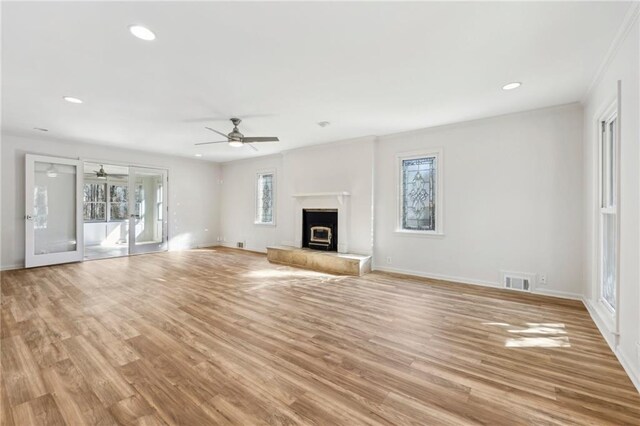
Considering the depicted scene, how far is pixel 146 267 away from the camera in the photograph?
18.7 ft

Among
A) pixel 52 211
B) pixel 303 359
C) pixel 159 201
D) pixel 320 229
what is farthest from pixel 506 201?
pixel 52 211

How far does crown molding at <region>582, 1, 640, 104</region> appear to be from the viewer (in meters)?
2.01

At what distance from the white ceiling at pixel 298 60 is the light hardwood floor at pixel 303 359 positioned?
103 inches

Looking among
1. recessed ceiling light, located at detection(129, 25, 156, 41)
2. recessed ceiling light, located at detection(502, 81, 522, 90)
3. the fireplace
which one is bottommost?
the fireplace

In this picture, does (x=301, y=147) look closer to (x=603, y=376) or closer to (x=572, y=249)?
(x=572, y=249)

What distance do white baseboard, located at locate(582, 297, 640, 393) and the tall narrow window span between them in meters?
0.19

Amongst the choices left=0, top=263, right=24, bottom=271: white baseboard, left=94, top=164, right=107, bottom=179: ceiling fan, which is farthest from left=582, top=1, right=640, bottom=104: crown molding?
left=94, top=164, right=107, bottom=179: ceiling fan

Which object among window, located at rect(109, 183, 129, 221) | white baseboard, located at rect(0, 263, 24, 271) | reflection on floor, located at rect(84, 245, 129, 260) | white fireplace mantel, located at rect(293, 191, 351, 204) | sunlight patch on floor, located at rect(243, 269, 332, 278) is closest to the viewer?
sunlight patch on floor, located at rect(243, 269, 332, 278)

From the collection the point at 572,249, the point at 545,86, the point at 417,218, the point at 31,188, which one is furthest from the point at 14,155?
the point at 572,249

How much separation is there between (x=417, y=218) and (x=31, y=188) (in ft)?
24.7

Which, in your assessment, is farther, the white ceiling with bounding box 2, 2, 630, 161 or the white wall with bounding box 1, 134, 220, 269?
the white wall with bounding box 1, 134, 220, 269

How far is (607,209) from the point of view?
2893 mm

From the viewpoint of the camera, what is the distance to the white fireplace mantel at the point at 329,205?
5.80 metres

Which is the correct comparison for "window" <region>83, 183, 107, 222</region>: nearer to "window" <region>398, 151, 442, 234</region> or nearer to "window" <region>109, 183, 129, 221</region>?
"window" <region>109, 183, 129, 221</region>
